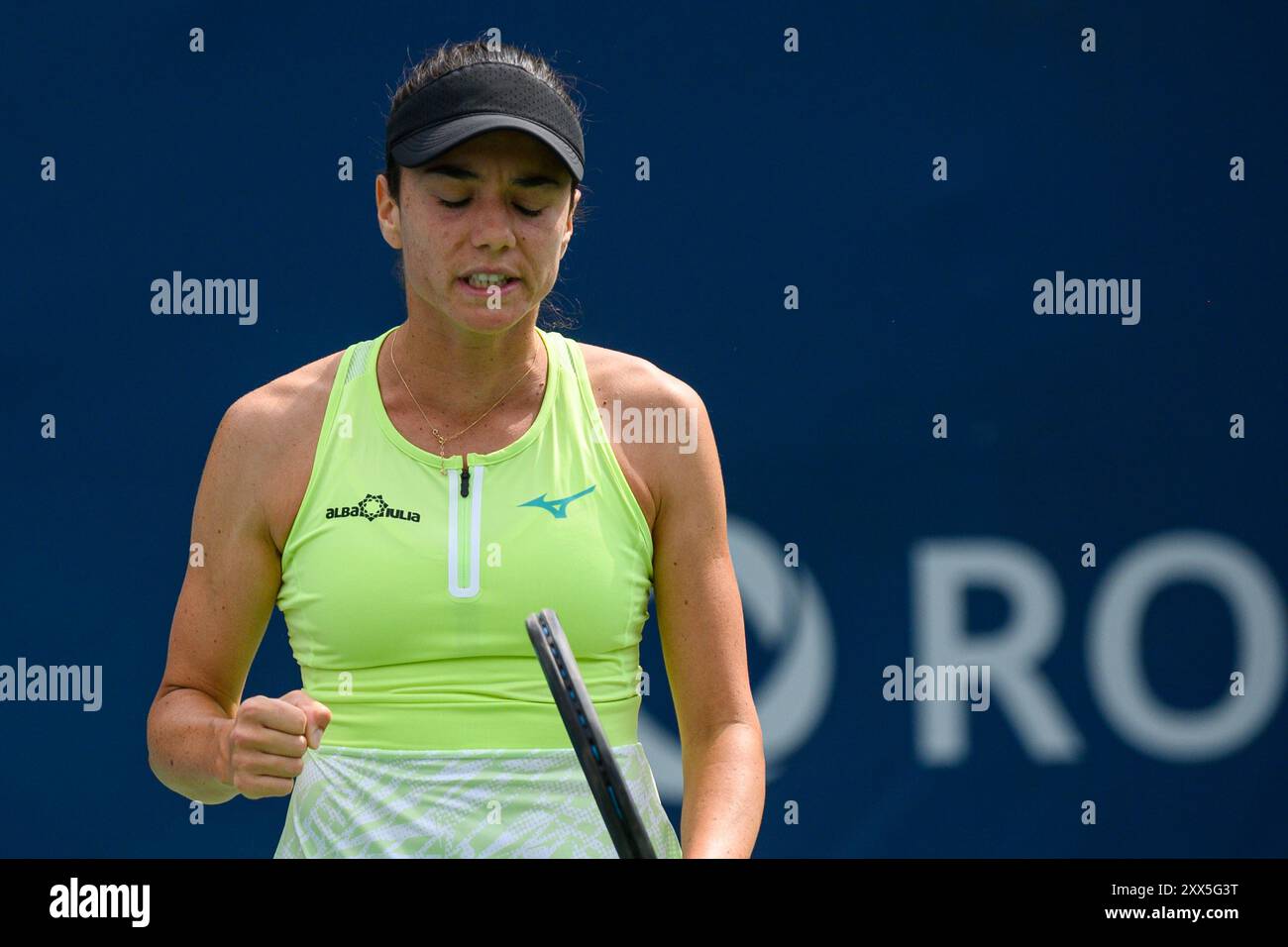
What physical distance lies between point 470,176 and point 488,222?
0.21 ft

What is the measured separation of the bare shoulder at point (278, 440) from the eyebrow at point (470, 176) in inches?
12.9

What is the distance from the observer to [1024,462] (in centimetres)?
338

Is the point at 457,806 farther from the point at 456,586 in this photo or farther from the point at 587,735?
the point at 587,735

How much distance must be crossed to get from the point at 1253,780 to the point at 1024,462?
0.79m

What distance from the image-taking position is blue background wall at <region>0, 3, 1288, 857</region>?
3.26 m

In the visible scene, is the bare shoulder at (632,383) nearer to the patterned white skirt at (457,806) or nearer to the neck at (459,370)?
the neck at (459,370)

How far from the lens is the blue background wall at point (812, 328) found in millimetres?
3256

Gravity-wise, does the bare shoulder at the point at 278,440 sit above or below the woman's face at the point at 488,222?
below

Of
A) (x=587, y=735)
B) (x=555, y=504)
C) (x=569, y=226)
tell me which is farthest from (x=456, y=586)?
(x=587, y=735)

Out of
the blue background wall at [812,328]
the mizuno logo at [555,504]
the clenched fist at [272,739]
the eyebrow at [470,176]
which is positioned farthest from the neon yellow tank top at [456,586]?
the blue background wall at [812,328]

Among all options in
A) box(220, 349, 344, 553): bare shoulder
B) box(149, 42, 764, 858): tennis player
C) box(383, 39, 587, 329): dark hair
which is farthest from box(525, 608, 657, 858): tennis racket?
box(383, 39, 587, 329): dark hair

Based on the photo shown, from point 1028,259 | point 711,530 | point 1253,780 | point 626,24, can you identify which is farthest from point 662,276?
point 1253,780

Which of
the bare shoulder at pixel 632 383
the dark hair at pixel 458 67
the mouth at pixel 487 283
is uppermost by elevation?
the dark hair at pixel 458 67

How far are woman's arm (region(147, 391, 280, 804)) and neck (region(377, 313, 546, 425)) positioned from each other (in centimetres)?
21
